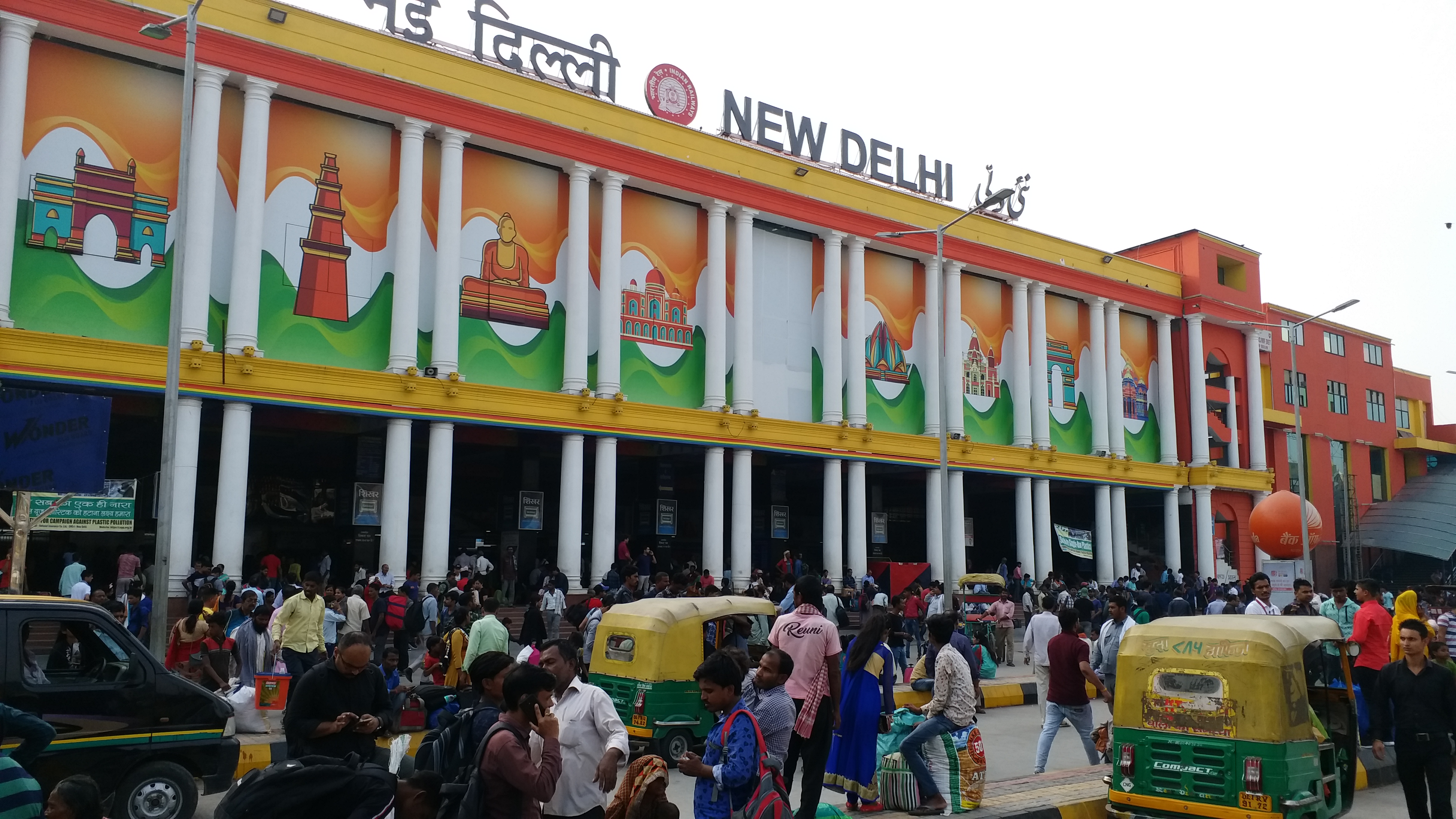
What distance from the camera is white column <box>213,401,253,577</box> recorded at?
850 inches

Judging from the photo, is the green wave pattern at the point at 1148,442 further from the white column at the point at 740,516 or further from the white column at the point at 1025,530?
the white column at the point at 740,516

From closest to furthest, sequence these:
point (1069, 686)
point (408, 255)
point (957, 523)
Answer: point (1069, 686) → point (408, 255) → point (957, 523)

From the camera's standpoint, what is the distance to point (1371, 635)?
12.1 m

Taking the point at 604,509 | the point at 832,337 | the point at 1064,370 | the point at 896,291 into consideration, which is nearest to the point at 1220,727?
the point at 604,509

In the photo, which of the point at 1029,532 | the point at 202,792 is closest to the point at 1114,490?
the point at 1029,532

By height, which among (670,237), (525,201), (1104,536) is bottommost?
(1104,536)

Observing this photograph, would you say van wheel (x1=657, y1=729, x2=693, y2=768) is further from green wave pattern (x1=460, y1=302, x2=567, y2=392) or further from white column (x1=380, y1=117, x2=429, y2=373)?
green wave pattern (x1=460, y1=302, x2=567, y2=392)

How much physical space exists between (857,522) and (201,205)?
19.5 metres

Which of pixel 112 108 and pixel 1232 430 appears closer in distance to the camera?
pixel 112 108

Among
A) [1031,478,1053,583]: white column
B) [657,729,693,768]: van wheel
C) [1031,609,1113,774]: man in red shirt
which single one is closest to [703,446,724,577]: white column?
[1031,478,1053,583]: white column

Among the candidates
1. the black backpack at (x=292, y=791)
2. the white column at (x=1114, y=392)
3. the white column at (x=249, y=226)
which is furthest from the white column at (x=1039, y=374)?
the black backpack at (x=292, y=791)

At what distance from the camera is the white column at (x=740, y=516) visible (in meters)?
29.4

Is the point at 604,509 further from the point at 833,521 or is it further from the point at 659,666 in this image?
the point at 659,666

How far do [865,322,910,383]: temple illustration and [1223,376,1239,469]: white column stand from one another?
18641mm
